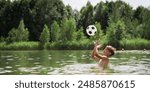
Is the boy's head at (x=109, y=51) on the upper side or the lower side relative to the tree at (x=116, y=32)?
lower

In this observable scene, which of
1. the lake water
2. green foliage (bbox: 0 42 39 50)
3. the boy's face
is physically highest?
green foliage (bbox: 0 42 39 50)

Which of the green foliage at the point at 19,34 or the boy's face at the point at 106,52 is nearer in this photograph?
the boy's face at the point at 106,52

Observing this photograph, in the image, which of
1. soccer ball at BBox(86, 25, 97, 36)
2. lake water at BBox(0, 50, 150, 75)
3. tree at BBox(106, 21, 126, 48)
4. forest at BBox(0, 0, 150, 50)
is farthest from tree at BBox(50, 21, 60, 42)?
tree at BBox(106, 21, 126, 48)

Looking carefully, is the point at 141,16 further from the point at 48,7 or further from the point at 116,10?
the point at 48,7

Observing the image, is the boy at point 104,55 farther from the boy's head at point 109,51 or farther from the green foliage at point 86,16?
the green foliage at point 86,16

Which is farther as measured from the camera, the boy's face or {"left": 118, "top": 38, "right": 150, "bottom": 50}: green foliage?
{"left": 118, "top": 38, "right": 150, "bottom": 50}: green foliage

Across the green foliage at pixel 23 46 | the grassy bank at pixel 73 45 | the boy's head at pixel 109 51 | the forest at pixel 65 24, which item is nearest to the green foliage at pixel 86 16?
the forest at pixel 65 24

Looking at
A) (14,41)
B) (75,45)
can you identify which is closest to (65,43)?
(75,45)

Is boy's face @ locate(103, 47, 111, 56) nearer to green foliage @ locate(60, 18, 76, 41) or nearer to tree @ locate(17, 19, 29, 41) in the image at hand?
green foliage @ locate(60, 18, 76, 41)

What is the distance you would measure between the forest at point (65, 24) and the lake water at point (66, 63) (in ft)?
0.16

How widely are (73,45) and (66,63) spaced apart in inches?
7.0

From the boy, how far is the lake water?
0.10 feet

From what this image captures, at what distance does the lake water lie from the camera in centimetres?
423

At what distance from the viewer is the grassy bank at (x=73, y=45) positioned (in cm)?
441
